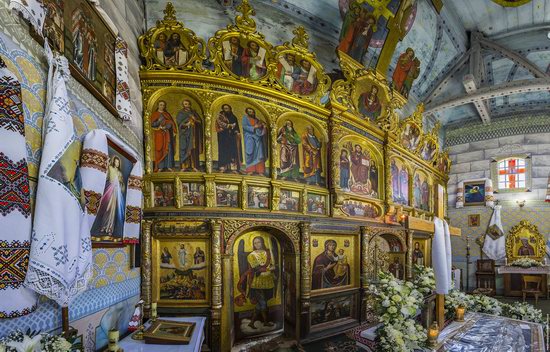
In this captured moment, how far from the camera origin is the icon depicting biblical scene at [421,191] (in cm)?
1041

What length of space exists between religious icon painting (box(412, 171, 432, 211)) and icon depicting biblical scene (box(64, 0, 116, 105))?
9622 mm

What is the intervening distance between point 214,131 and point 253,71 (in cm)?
154

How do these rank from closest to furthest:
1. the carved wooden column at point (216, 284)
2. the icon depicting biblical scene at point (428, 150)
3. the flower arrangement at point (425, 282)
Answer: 1. the flower arrangement at point (425, 282)
2. the carved wooden column at point (216, 284)
3. the icon depicting biblical scene at point (428, 150)

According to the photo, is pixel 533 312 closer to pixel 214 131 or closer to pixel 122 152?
pixel 214 131

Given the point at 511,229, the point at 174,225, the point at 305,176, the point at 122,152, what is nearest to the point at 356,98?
the point at 305,176

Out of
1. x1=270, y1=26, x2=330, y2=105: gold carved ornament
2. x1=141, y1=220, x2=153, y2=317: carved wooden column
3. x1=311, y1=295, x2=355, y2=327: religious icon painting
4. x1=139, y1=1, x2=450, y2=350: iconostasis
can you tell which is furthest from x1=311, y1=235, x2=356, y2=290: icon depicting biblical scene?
x1=141, y1=220, x2=153, y2=317: carved wooden column

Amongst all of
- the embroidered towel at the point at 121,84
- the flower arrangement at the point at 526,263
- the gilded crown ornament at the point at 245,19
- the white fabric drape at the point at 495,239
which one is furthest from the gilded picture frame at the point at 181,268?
the white fabric drape at the point at 495,239

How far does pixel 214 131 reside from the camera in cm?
561

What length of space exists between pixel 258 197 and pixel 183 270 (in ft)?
6.29

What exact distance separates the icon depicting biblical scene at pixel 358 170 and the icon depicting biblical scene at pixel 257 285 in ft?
8.12

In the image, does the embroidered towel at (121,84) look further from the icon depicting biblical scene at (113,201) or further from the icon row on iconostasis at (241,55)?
the icon row on iconostasis at (241,55)

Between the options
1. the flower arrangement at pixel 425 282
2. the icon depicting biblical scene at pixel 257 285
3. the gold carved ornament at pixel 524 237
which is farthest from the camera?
the gold carved ornament at pixel 524 237

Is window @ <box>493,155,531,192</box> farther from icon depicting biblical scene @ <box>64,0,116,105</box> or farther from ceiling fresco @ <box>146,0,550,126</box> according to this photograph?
icon depicting biblical scene @ <box>64,0,116,105</box>

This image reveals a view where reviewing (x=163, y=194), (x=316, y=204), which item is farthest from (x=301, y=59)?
(x=163, y=194)
